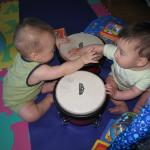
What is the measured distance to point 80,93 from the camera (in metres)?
1.08

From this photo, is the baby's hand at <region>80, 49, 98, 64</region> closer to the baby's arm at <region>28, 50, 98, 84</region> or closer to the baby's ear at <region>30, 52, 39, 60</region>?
the baby's arm at <region>28, 50, 98, 84</region>

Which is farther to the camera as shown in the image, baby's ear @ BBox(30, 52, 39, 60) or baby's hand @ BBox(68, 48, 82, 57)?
baby's hand @ BBox(68, 48, 82, 57)

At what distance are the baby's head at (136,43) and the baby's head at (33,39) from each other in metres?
0.30

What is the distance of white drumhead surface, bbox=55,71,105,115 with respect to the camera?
104cm

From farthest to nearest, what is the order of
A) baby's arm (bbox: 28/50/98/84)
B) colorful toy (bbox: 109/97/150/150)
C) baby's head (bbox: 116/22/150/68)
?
baby's arm (bbox: 28/50/98/84) < baby's head (bbox: 116/22/150/68) < colorful toy (bbox: 109/97/150/150)

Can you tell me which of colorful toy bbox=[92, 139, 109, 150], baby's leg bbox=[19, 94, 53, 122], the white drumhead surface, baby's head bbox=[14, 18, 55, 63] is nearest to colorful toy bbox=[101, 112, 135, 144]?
colorful toy bbox=[92, 139, 109, 150]

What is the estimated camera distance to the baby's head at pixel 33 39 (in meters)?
1.02

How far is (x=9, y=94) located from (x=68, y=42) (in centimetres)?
39

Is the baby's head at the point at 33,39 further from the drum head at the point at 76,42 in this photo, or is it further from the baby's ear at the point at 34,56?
the drum head at the point at 76,42

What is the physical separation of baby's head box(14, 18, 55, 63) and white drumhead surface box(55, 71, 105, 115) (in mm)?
168

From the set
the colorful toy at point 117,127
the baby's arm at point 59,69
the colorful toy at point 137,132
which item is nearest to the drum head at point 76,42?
the baby's arm at point 59,69

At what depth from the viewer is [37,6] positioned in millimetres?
1923

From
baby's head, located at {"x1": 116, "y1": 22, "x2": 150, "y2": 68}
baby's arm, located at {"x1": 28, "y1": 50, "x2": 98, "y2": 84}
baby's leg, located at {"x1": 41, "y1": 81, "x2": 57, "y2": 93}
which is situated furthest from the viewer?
baby's leg, located at {"x1": 41, "y1": 81, "x2": 57, "y2": 93}

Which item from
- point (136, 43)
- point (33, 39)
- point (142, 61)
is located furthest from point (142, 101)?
point (33, 39)
